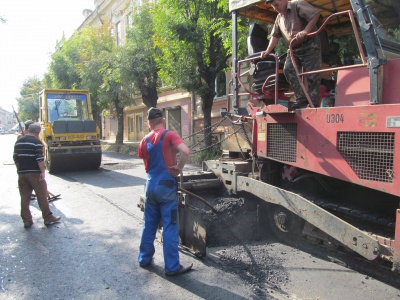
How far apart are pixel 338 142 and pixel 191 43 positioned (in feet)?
27.5

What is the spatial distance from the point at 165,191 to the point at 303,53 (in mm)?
2173

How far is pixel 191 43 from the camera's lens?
35.6 ft

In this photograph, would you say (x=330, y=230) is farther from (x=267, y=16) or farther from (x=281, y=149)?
(x=267, y=16)

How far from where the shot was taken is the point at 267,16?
5.18m

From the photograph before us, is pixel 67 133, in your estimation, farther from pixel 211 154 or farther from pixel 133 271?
pixel 133 271

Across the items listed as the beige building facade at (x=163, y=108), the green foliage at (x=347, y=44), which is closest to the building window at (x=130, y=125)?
the beige building facade at (x=163, y=108)

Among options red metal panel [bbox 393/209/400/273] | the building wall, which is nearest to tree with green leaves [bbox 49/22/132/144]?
red metal panel [bbox 393/209/400/273]

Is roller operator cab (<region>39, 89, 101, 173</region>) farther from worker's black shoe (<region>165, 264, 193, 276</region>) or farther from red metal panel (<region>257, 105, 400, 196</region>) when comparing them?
red metal panel (<region>257, 105, 400, 196</region>)

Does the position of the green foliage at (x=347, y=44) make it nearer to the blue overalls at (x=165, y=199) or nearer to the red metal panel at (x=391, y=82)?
the red metal panel at (x=391, y=82)

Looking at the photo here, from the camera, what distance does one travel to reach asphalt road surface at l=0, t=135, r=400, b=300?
3.42m

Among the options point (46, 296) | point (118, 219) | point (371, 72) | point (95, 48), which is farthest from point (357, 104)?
point (95, 48)

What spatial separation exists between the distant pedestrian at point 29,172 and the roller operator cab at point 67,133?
237 inches

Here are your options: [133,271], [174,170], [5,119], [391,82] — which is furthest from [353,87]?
[5,119]

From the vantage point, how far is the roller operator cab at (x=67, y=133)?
11656 millimetres
